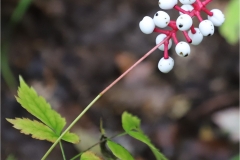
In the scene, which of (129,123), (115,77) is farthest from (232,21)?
(115,77)

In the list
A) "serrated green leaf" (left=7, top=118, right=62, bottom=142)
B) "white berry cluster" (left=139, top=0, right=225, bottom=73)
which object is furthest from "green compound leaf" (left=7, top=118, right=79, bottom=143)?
"white berry cluster" (left=139, top=0, right=225, bottom=73)

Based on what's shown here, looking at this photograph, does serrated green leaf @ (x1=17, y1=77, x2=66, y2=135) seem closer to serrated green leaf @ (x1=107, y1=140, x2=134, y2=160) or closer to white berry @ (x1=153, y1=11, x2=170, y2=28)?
serrated green leaf @ (x1=107, y1=140, x2=134, y2=160)

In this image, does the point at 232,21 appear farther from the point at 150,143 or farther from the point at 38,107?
the point at 38,107

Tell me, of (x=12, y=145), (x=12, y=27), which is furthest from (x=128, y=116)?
(x=12, y=27)

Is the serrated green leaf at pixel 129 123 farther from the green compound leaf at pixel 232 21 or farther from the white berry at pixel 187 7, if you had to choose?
the green compound leaf at pixel 232 21

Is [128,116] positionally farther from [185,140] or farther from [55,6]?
[55,6]

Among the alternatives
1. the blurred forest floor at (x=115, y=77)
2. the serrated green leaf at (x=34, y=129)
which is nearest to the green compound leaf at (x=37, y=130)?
the serrated green leaf at (x=34, y=129)
